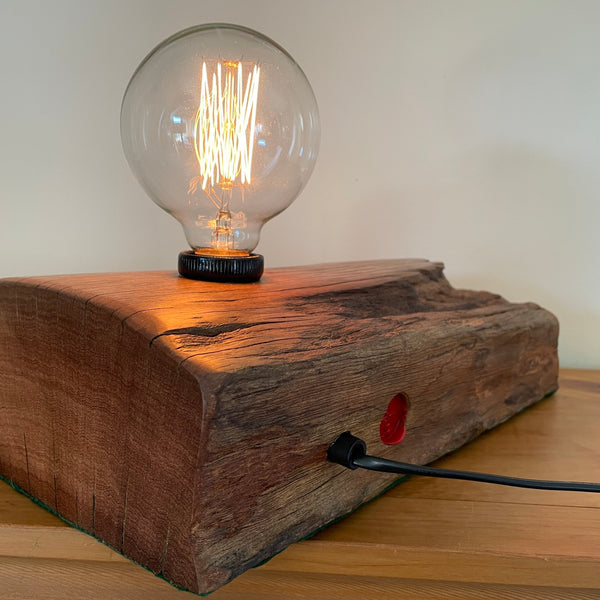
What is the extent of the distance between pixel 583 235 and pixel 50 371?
93 cm

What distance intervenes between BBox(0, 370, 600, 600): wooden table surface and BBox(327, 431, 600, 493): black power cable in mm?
49

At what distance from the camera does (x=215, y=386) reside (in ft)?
1.26

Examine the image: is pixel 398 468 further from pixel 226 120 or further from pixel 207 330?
pixel 226 120

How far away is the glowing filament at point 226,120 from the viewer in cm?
64

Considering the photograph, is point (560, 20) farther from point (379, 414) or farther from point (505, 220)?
point (379, 414)

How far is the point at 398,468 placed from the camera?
0.46m

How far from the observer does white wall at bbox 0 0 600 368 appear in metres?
1.06

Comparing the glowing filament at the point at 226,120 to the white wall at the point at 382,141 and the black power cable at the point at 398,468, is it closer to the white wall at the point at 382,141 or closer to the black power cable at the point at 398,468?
the black power cable at the point at 398,468

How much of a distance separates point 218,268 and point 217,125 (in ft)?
0.49

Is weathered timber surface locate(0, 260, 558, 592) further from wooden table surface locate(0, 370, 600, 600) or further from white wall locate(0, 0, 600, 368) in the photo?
white wall locate(0, 0, 600, 368)

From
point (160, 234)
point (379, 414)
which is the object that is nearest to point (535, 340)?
point (379, 414)

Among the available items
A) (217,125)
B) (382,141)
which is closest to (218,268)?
(217,125)

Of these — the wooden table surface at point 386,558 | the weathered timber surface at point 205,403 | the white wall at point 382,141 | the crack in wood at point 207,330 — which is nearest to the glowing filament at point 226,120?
the weathered timber surface at point 205,403

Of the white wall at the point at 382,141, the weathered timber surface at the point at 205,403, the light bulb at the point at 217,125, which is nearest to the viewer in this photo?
the weathered timber surface at the point at 205,403
